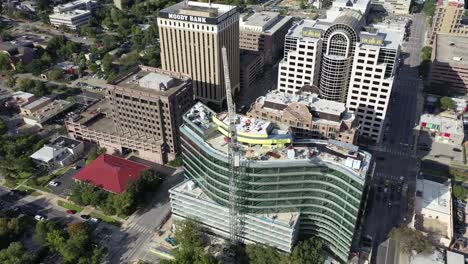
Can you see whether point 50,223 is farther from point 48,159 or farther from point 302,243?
point 302,243

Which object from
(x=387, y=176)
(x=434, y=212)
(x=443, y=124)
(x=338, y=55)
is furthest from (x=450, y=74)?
(x=434, y=212)

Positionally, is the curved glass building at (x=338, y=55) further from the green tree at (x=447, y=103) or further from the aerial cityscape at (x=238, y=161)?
the green tree at (x=447, y=103)

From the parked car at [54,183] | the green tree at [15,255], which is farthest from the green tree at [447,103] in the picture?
the green tree at [15,255]

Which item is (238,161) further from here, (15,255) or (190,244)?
(15,255)

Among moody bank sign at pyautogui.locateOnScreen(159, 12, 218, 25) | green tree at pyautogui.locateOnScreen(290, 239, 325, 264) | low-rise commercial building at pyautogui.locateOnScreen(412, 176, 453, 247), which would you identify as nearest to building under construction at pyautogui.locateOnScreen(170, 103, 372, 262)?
green tree at pyautogui.locateOnScreen(290, 239, 325, 264)

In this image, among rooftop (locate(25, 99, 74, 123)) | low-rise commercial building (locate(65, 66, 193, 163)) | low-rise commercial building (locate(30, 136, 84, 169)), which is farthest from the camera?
rooftop (locate(25, 99, 74, 123))

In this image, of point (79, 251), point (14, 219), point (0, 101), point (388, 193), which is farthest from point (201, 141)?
point (0, 101)

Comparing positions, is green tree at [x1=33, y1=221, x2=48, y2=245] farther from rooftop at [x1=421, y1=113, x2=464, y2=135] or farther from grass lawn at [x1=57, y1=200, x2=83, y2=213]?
rooftop at [x1=421, y1=113, x2=464, y2=135]
